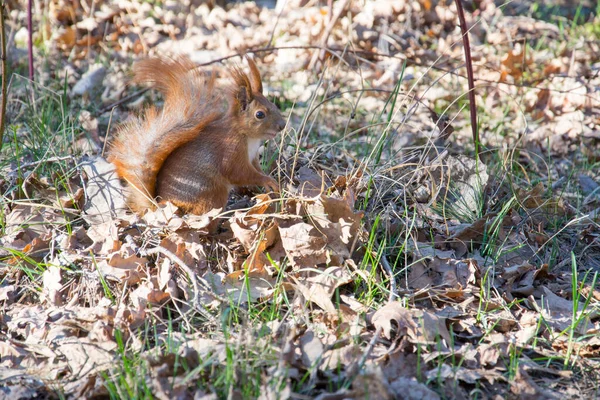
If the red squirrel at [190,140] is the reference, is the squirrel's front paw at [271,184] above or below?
below

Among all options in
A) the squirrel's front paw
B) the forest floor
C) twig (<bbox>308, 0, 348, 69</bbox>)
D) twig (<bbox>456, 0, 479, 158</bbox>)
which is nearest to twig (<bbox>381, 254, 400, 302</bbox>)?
the forest floor

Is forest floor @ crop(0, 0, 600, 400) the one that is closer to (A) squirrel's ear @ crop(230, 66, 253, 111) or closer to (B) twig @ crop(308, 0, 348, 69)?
(A) squirrel's ear @ crop(230, 66, 253, 111)

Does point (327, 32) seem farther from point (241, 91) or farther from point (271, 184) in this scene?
point (271, 184)

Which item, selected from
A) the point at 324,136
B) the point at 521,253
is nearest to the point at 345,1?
the point at 324,136

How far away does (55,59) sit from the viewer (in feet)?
16.4

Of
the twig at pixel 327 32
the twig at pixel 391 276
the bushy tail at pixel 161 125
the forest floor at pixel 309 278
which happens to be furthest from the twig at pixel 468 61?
the twig at pixel 327 32

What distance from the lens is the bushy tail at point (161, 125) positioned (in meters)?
2.77

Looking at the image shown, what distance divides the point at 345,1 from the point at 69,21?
2.44 metres

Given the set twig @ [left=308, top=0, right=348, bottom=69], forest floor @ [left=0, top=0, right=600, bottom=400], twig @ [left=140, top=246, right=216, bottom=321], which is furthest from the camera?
twig @ [left=308, top=0, right=348, bottom=69]

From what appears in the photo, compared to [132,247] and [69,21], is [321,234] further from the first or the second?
[69,21]

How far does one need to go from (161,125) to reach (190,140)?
14 centimetres

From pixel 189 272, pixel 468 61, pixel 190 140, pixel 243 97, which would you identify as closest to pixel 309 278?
pixel 189 272

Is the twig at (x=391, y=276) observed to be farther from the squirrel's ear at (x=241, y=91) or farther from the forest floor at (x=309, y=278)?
the squirrel's ear at (x=241, y=91)

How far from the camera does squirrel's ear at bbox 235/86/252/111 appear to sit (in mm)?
2986
